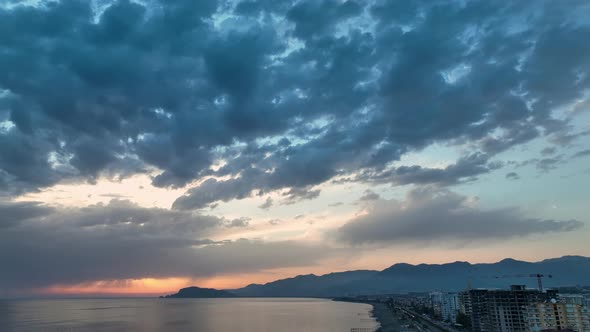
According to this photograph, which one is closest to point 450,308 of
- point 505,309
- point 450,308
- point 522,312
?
point 450,308

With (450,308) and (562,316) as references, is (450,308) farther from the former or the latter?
(562,316)

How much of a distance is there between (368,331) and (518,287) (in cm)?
3945

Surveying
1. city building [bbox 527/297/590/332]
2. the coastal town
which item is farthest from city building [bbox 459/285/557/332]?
city building [bbox 527/297/590/332]

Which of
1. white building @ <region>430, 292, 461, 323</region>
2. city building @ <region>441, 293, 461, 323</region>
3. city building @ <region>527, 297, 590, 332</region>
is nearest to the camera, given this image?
city building @ <region>527, 297, 590, 332</region>

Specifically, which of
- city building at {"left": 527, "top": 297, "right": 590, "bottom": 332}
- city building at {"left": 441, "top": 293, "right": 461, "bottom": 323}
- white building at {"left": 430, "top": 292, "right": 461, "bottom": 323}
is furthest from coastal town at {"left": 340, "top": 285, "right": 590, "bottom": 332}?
white building at {"left": 430, "top": 292, "right": 461, "bottom": 323}

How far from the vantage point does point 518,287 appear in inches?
4008

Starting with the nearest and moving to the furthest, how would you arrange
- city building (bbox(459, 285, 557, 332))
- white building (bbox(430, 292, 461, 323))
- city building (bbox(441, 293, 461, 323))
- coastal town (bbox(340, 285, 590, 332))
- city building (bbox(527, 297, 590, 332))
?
city building (bbox(527, 297, 590, 332)), coastal town (bbox(340, 285, 590, 332)), city building (bbox(459, 285, 557, 332)), city building (bbox(441, 293, 461, 323)), white building (bbox(430, 292, 461, 323))

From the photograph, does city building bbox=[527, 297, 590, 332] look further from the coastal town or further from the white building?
the white building

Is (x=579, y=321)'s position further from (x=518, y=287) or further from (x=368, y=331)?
(x=368, y=331)

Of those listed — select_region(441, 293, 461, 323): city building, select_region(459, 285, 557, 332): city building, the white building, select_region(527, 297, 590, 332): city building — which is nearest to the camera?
select_region(527, 297, 590, 332): city building

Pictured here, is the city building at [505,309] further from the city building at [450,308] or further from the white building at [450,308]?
the white building at [450,308]

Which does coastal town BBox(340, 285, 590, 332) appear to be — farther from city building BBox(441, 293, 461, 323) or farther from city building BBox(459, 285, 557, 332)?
city building BBox(441, 293, 461, 323)

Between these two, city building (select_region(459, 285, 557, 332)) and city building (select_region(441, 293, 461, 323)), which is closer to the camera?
city building (select_region(459, 285, 557, 332))

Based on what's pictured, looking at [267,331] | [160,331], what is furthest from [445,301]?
[160,331]
